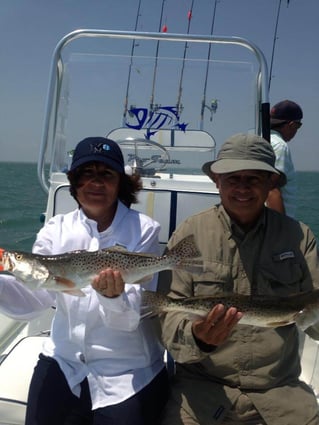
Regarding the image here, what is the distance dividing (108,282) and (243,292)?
0.73 m

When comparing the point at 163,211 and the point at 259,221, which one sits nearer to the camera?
the point at 259,221

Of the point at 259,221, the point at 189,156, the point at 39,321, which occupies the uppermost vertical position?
the point at 189,156

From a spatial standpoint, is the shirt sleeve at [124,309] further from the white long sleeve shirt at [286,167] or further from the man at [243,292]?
the white long sleeve shirt at [286,167]

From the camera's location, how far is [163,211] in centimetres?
337

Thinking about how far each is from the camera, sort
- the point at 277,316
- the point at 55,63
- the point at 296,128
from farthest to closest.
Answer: the point at 296,128 → the point at 55,63 → the point at 277,316

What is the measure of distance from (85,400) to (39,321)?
1.52 metres

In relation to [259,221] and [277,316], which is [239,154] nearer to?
[259,221]

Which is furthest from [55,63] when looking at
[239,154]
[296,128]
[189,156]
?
[296,128]

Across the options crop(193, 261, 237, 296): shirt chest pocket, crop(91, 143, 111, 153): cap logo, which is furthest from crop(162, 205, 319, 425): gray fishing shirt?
crop(91, 143, 111, 153): cap logo

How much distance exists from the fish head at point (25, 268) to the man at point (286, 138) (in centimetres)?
241

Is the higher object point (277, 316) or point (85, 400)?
point (277, 316)

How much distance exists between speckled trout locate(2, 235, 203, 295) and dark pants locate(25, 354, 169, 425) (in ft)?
1.84

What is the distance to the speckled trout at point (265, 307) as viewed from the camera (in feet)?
6.72

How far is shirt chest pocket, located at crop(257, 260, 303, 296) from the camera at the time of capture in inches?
92.4
